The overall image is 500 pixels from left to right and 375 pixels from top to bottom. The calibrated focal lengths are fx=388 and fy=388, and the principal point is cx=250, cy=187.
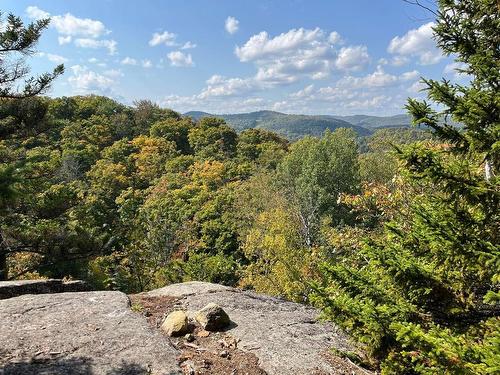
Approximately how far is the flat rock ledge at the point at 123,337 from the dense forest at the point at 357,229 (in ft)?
3.66

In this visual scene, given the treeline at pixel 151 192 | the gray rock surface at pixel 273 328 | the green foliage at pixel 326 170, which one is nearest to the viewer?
the gray rock surface at pixel 273 328

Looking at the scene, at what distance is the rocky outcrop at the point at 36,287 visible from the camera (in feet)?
34.1

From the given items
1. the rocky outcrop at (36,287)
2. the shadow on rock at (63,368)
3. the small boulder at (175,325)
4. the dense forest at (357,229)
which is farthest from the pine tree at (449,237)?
the rocky outcrop at (36,287)

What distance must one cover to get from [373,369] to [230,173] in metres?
42.6

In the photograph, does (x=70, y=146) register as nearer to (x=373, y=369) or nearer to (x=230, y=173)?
(x=230, y=173)

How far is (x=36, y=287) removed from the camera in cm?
1086

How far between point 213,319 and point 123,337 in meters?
1.83

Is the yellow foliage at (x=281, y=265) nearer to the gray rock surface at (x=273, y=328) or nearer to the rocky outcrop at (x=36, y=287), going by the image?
the gray rock surface at (x=273, y=328)

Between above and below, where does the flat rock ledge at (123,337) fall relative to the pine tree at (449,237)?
below

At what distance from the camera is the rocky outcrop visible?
1038 centimetres

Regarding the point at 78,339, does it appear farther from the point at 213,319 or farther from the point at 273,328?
the point at 273,328

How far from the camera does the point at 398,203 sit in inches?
488

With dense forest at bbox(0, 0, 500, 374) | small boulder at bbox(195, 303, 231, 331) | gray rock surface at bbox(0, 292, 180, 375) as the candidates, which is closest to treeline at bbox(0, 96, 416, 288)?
dense forest at bbox(0, 0, 500, 374)

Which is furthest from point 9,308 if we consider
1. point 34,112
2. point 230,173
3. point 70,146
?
point 70,146
